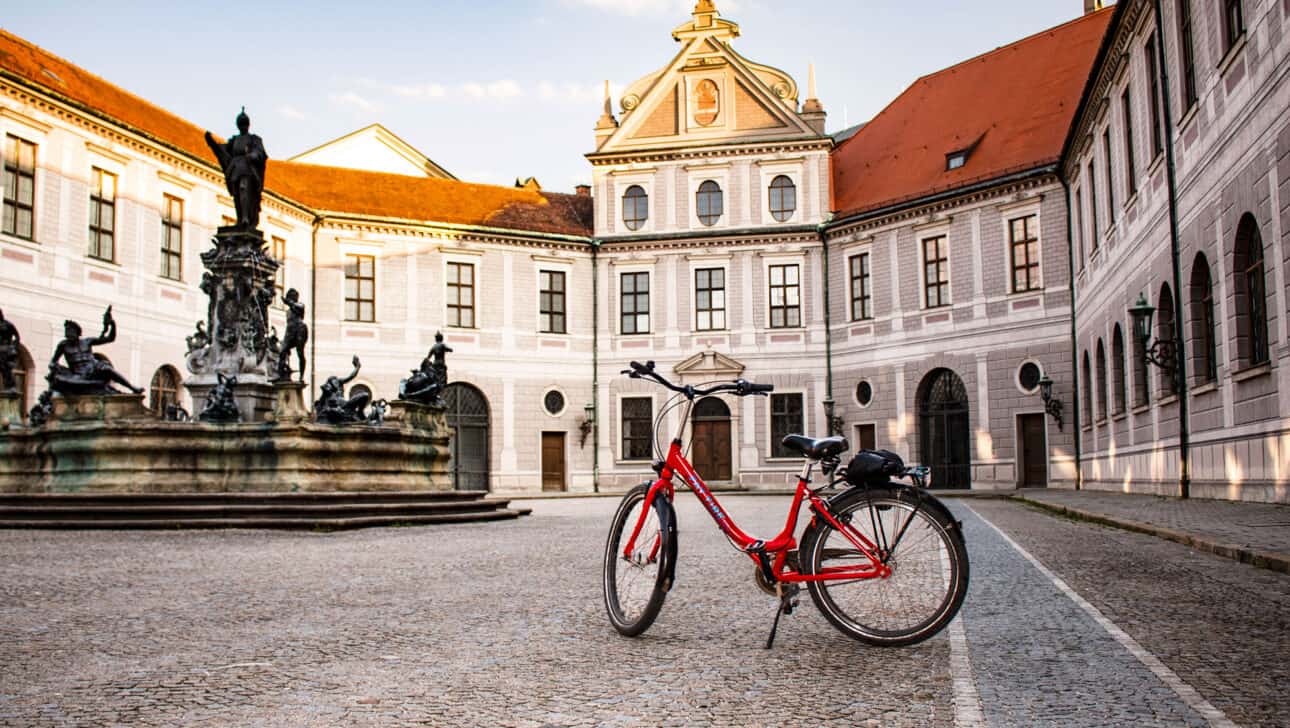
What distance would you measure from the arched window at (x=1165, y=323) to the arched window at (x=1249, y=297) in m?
4.06

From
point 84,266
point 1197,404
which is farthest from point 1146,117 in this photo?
point 84,266

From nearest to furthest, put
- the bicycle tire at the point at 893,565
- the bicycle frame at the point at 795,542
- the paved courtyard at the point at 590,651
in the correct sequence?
the paved courtyard at the point at 590,651 → the bicycle tire at the point at 893,565 → the bicycle frame at the point at 795,542

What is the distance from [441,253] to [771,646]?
35.3 metres

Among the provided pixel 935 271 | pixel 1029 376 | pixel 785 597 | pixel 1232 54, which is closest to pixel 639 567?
pixel 785 597

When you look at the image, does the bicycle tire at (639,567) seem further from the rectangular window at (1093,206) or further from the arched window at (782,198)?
the arched window at (782,198)

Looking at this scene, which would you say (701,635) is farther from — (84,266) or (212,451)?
(84,266)

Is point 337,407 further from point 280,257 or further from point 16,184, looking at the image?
point 280,257

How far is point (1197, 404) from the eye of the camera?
18.2 m

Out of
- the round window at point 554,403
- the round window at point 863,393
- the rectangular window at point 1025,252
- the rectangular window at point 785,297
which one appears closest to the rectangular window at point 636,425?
the round window at point 554,403

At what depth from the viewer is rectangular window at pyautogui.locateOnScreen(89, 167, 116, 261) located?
28344 mm

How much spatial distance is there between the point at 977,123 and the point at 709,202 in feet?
30.2

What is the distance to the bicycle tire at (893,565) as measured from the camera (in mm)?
5141

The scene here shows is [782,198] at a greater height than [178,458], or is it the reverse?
[782,198]

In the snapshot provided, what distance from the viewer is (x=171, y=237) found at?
31375 mm
